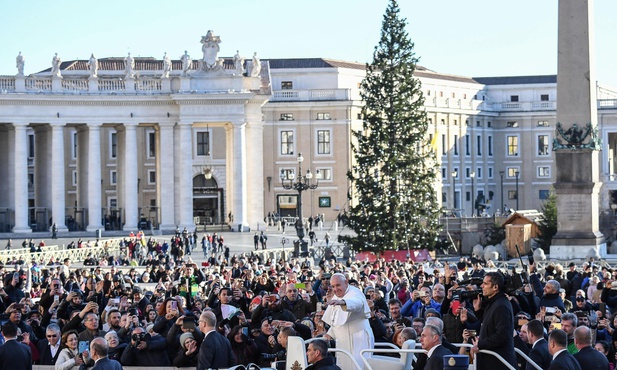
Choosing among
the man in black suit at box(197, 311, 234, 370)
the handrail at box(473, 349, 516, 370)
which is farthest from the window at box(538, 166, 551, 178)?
the handrail at box(473, 349, 516, 370)

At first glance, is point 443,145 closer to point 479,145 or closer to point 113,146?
point 479,145

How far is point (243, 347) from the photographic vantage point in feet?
56.1

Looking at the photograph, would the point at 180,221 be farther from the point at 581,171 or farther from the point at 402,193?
the point at 581,171

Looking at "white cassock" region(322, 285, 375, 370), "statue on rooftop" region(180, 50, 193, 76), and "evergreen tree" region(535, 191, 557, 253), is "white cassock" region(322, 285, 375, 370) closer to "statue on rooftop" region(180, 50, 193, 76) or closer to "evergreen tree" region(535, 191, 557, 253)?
"evergreen tree" region(535, 191, 557, 253)

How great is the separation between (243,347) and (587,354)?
16.0ft

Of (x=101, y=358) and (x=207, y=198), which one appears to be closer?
(x=101, y=358)

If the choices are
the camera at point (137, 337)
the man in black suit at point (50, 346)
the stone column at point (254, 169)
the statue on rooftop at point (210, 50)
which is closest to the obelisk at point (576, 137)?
the man in black suit at point (50, 346)

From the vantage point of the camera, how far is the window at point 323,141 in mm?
100500

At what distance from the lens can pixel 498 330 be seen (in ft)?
42.9

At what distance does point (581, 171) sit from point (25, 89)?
144 feet

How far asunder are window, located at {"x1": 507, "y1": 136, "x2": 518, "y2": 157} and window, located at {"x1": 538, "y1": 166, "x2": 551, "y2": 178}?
10.1ft

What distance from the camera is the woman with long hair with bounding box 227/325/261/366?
1698 cm

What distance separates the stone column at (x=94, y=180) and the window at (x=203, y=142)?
66.1ft

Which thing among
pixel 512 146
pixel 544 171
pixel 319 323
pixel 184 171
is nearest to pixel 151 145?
pixel 184 171
